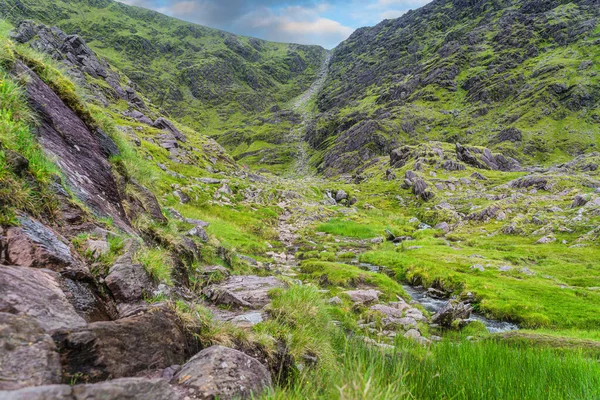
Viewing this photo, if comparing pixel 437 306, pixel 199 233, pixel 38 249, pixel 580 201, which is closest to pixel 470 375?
pixel 38 249

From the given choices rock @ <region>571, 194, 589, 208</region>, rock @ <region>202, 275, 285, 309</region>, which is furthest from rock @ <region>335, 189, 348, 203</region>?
rock @ <region>202, 275, 285, 309</region>

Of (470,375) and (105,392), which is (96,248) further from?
(470,375)

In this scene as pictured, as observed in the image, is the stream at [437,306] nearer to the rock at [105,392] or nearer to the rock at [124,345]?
the rock at [124,345]

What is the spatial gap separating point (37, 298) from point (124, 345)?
1200 millimetres

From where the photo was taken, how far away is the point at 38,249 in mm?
4836

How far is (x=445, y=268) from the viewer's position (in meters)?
29.1

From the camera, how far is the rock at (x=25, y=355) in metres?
2.66

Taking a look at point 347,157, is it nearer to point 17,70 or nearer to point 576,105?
point 576,105

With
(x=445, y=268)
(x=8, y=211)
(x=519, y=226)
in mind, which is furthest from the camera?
(x=519, y=226)

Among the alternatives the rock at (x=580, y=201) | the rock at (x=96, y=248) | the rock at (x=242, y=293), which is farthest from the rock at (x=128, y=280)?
the rock at (x=580, y=201)

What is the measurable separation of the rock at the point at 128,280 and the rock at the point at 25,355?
8.68ft

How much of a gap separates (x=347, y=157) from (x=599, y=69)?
428 feet

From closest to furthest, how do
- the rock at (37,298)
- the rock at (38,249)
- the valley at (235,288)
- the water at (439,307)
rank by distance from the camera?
the rock at (37,298) < the valley at (235,288) < the rock at (38,249) < the water at (439,307)

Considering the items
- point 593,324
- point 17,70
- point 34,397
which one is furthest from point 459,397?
point 593,324
